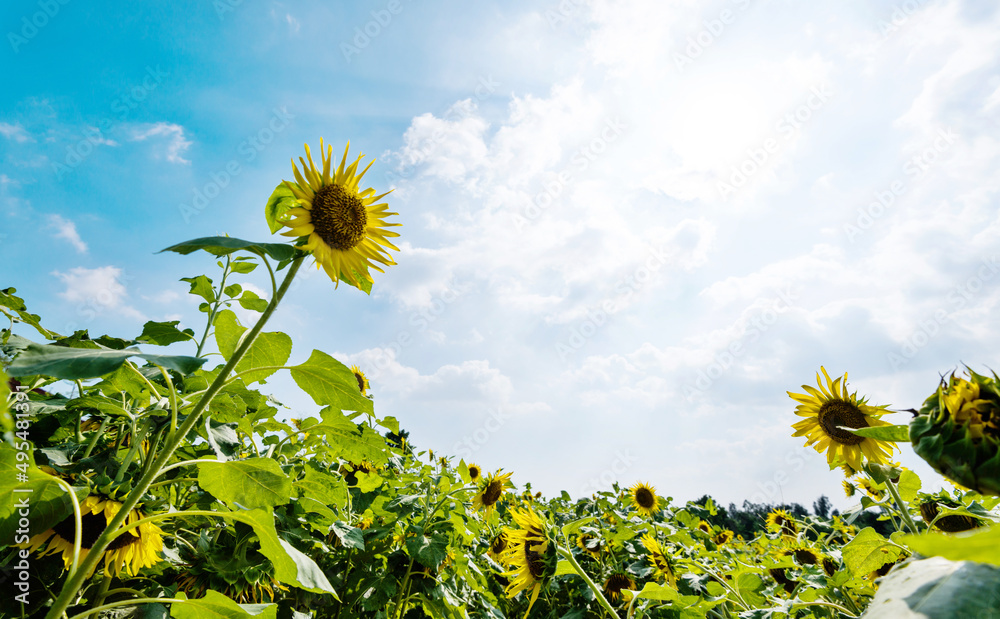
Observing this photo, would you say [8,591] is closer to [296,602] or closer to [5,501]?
[5,501]

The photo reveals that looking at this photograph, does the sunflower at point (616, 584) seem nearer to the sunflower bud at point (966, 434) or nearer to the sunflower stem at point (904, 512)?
the sunflower stem at point (904, 512)

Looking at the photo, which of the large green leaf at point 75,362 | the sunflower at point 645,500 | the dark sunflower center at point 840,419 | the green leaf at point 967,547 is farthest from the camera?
the sunflower at point 645,500

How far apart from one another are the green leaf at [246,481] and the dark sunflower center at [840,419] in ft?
7.24

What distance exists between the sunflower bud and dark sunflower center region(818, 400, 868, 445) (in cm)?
160

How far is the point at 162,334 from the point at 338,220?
2.20 ft

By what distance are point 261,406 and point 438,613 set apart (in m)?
1.18

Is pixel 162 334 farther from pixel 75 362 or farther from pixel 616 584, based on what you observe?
pixel 616 584

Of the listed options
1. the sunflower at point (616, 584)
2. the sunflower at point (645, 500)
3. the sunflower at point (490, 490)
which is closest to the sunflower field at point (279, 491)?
the sunflower at point (616, 584)

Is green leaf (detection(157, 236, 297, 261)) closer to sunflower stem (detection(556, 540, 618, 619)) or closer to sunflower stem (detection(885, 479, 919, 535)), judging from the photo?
sunflower stem (detection(556, 540, 618, 619))

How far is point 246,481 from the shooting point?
42.0 inches

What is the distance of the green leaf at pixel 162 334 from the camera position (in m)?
1.42

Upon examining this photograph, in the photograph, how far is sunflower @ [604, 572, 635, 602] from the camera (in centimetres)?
319

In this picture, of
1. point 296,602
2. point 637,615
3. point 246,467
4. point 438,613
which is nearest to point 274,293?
point 246,467

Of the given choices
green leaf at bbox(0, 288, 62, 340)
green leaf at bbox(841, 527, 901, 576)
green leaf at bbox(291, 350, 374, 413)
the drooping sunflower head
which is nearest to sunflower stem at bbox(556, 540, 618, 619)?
the drooping sunflower head
